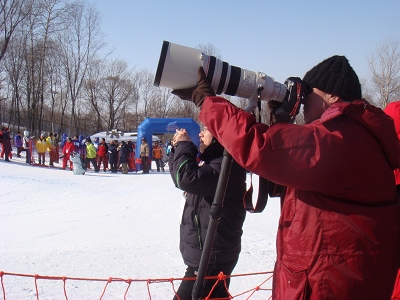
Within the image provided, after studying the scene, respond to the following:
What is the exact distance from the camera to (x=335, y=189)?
4.37 feet

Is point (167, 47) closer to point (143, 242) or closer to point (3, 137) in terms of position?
point (143, 242)

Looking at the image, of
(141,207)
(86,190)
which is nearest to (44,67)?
(86,190)

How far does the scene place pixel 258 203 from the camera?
1888 millimetres

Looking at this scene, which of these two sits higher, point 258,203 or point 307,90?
point 307,90

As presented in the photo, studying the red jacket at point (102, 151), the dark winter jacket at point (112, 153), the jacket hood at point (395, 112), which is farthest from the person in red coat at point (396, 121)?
the red jacket at point (102, 151)

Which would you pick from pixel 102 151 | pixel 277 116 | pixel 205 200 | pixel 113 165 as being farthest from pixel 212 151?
pixel 102 151

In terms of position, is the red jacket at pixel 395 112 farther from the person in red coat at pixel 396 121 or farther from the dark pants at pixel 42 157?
the dark pants at pixel 42 157

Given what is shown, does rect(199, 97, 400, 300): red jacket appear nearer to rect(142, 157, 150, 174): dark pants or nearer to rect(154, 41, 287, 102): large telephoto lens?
rect(154, 41, 287, 102): large telephoto lens

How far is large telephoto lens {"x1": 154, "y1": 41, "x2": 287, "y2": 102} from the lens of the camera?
181 centimetres

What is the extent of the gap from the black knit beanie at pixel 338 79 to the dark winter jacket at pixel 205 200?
Result: 1015 millimetres

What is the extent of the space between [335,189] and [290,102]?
464 millimetres

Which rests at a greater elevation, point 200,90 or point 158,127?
point 158,127

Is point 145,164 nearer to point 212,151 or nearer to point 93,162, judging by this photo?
point 93,162

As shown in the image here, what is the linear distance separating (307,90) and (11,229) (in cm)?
596
